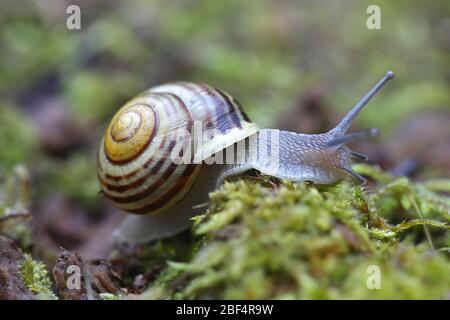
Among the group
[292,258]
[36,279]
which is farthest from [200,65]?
[292,258]

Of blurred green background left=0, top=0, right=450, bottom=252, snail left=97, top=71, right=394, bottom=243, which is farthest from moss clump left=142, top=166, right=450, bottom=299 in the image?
blurred green background left=0, top=0, right=450, bottom=252

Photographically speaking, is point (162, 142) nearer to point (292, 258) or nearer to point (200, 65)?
point (292, 258)

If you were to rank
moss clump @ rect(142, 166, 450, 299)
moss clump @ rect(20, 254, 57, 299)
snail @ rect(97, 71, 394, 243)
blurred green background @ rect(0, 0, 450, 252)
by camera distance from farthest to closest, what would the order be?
blurred green background @ rect(0, 0, 450, 252) < snail @ rect(97, 71, 394, 243) < moss clump @ rect(20, 254, 57, 299) < moss clump @ rect(142, 166, 450, 299)

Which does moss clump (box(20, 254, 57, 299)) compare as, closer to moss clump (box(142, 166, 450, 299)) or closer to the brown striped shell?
moss clump (box(142, 166, 450, 299))

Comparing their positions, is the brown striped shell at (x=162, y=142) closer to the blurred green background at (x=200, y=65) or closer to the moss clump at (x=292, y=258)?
the moss clump at (x=292, y=258)

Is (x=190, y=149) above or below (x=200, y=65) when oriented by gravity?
below

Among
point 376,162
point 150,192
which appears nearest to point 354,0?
point 376,162
